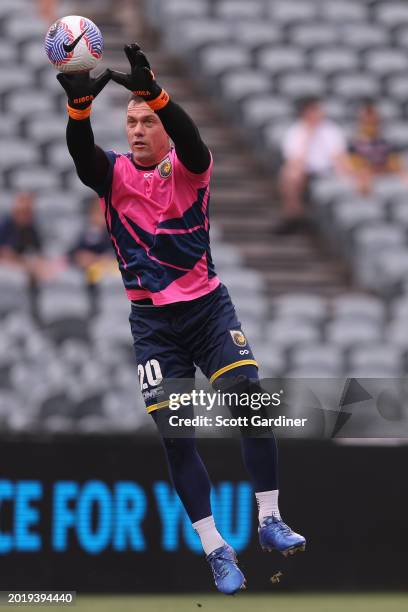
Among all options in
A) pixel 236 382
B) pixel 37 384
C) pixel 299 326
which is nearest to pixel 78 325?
pixel 37 384

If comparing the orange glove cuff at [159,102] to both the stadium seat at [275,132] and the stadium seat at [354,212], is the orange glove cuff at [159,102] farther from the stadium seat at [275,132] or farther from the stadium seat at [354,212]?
the stadium seat at [275,132]

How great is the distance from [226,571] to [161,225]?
69.2 inches

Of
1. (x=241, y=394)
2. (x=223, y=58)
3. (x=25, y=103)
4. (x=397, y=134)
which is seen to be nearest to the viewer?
(x=241, y=394)

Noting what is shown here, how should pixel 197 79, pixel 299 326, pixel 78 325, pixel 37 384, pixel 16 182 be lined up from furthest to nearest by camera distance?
pixel 197 79 → pixel 16 182 → pixel 299 326 → pixel 78 325 → pixel 37 384

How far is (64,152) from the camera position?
1513cm

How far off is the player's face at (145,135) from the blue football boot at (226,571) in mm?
2010

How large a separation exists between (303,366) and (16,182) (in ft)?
11.5

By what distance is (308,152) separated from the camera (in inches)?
618

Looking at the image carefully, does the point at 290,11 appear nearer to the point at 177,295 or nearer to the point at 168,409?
the point at 177,295

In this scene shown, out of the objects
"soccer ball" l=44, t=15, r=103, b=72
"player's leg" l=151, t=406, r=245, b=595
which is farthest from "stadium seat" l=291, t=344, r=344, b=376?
"soccer ball" l=44, t=15, r=103, b=72

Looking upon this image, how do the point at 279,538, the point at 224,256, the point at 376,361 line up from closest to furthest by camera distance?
the point at 279,538 < the point at 376,361 < the point at 224,256

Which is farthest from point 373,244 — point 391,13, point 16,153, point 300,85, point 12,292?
point 391,13

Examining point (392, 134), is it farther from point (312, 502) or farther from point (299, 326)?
point (312, 502)

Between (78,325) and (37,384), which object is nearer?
(37,384)
